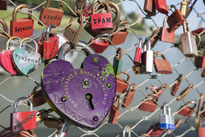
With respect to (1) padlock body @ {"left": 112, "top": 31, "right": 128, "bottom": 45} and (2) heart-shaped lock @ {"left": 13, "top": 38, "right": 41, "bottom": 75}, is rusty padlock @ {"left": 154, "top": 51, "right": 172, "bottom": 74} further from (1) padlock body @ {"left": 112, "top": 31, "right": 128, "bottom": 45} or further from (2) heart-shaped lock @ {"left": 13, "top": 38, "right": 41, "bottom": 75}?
(2) heart-shaped lock @ {"left": 13, "top": 38, "right": 41, "bottom": 75}

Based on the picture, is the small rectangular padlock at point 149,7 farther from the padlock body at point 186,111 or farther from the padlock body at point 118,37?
the padlock body at point 186,111

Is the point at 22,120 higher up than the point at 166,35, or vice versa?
the point at 166,35

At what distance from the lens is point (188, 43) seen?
80 cm

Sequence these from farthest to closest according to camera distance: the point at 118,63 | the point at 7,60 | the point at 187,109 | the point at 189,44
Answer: the point at 187,109
the point at 189,44
the point at 118,63
the point at 7,60

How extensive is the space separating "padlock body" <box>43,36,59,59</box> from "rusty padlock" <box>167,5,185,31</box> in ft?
1.17

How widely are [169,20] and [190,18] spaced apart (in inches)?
5.0

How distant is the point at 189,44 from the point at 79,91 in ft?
1.34

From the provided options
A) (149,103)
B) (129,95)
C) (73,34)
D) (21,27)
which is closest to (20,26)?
(21,27)

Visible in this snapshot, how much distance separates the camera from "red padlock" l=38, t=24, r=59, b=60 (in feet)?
A: 1.92

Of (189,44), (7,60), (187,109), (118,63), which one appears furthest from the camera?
(187,109)

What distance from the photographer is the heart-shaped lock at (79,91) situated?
21.4 inches

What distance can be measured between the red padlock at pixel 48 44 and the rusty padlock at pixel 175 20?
1.16ft

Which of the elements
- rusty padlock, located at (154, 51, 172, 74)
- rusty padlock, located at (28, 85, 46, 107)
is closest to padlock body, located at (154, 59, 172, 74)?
rusty padlock, located at (154, 51, 172, 74)

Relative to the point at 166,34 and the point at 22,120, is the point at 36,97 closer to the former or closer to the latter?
the point at 22,120
